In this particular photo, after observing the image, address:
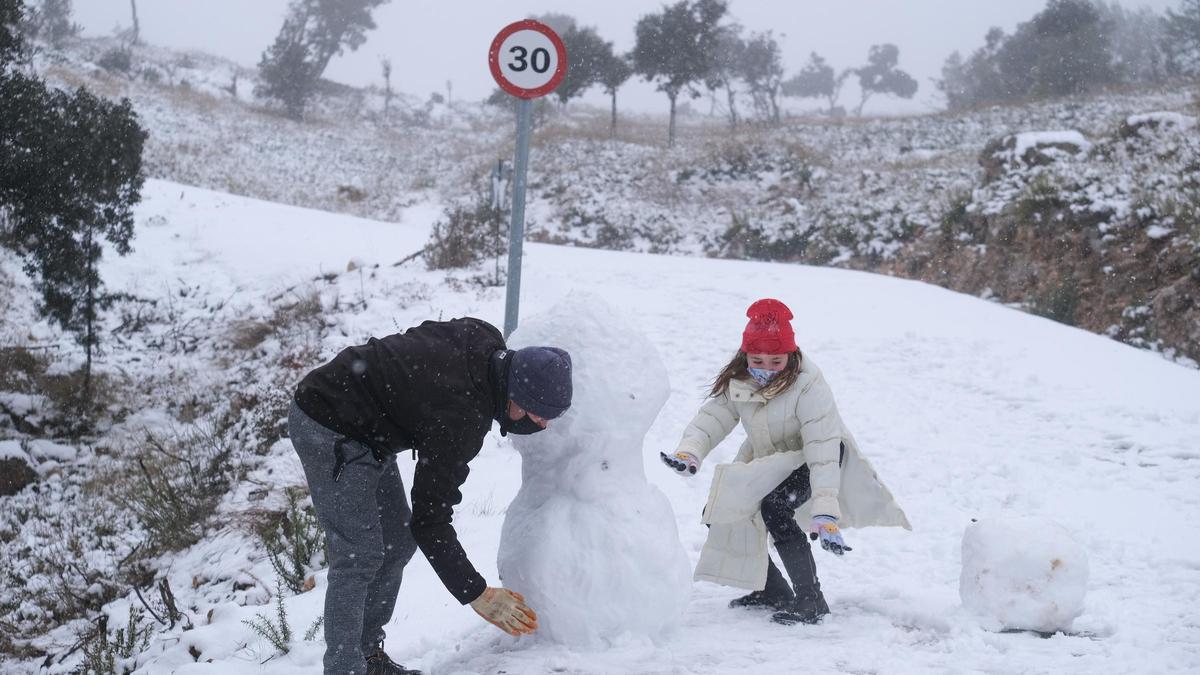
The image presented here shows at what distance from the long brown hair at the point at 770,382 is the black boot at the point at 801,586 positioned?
2.17ft

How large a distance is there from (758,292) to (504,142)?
24.5m

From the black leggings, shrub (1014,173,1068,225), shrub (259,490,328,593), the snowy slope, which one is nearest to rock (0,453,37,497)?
the snowy slope

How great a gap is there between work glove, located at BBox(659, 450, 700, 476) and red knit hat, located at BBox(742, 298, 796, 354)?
0.52m

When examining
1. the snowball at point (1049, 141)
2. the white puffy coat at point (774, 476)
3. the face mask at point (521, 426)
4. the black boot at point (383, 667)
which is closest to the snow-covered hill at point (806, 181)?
the snowball at point (1049, 141)

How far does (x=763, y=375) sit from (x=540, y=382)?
128cm

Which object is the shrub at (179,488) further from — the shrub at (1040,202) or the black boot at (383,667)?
the shrub at (1040,202)

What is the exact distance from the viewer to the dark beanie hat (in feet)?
7.52

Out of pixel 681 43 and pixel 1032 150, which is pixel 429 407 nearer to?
pixel 1032 150

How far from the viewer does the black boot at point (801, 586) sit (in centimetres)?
315

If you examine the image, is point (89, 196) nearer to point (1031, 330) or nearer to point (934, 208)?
point (1031, 330)

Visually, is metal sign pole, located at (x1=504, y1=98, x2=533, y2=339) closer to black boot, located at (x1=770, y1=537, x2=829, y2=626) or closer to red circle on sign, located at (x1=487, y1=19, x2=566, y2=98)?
red circle on sign, located at (x1=487, y1=19, x2=566, y2=98)

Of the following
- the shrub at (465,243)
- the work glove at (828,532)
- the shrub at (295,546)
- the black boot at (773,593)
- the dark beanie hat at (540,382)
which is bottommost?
the shrub at (295,546)

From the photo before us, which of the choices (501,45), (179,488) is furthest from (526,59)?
(179,488)

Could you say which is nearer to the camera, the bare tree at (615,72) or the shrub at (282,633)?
the shrub at (282,633)
